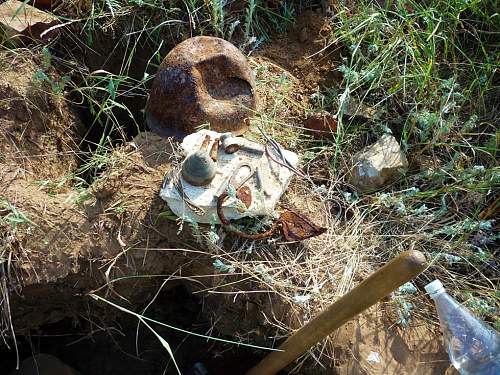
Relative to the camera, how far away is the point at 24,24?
2445 mm

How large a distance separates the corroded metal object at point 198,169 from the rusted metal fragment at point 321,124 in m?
0.61

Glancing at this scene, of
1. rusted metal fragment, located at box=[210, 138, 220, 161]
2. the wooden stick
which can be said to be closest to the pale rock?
rusted metal fragment, located at box=[210, 138, 220, 161]

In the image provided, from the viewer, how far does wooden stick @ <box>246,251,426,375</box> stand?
56.1 inches

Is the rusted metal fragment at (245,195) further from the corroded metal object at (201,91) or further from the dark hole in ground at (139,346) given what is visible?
the dark hole in ground at (139,346)

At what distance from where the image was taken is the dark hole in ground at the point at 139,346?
250 cm

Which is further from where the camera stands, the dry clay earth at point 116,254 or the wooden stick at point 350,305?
the dry clay earth at point 116,254

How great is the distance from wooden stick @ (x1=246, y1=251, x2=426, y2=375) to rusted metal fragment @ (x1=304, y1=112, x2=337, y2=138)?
0.95m

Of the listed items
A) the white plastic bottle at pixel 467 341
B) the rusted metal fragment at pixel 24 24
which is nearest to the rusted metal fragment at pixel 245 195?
the white plastic bottle at pixel 467 341

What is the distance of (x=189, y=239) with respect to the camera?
214cm

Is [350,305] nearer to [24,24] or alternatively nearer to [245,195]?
[245,195]

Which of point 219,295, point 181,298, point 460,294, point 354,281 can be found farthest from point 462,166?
point 181,298

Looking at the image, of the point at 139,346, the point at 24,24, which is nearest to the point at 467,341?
the point at 139,346

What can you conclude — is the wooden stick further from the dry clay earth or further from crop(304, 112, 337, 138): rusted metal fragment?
crop(304, 112, 337, 138): rusted metal fragment

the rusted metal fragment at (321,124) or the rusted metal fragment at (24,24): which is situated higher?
the rusted metal fragment at (24,24)
